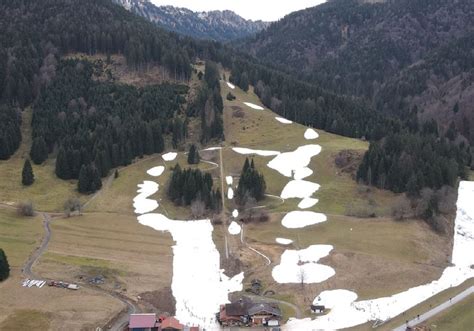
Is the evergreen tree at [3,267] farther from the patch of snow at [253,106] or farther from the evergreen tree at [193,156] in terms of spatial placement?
the patch of snow at [253,106]

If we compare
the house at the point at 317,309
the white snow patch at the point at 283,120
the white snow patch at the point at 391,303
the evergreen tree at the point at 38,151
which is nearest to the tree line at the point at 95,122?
the evergreen tree at the point at 38,151

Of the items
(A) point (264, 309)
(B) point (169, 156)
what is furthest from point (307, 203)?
(B) point (169, 156)

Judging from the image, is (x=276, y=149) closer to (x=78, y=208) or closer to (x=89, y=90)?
(x=78, y=208)

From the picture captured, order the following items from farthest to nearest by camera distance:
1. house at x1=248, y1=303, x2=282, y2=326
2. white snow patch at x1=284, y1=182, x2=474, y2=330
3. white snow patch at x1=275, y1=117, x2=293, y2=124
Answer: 1. white snow patch at x1=275, y1=117, x2=293, y2=124
2. house at x1=248, y1=303, x2=282, y2=326
3. white snow patch at x1=284, y1=182, x2=474, y2=330

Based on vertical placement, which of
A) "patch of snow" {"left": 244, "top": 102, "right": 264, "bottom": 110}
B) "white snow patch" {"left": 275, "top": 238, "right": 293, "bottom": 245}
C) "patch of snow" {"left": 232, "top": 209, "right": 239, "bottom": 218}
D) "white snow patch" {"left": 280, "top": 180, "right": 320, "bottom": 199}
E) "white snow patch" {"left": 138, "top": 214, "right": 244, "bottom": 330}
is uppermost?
"patch of snow" {"left": 244, "top": 102, "right": 264, "bottom": 110}

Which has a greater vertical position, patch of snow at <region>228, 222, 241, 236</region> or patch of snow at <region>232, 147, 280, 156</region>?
patch of snow at <region>232, 147, 280, 156</region>

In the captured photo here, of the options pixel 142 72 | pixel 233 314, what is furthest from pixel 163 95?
pixel 233 314

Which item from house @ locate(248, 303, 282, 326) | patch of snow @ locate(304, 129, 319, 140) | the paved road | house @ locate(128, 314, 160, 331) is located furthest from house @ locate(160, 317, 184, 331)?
patch of snow @ locate(304, 129, 319, 140)

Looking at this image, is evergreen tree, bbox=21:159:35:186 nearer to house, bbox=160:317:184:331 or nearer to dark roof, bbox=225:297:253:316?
house, bbox=160:317:184:331
